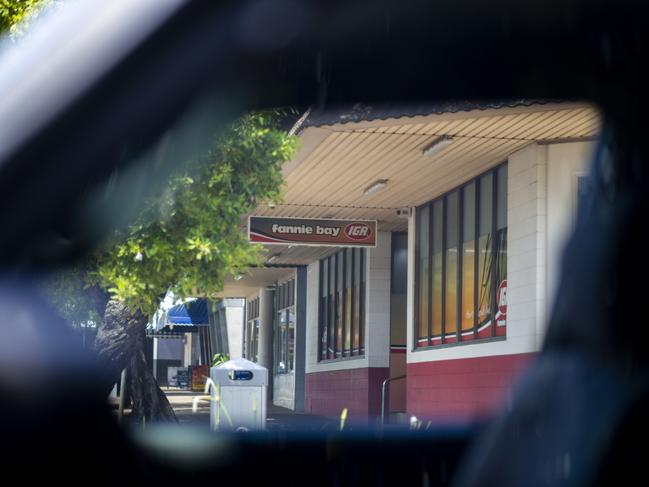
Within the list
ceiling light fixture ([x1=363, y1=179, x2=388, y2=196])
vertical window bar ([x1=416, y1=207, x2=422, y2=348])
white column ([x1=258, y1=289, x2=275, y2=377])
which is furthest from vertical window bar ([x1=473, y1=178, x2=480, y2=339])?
white column ([x1=258, y1=289, x2=275, y2=377])

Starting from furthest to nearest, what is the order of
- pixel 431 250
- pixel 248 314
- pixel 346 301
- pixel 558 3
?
pixel 248 314 < pixel 346 301 < pixel 431 250 < pixel 558 3

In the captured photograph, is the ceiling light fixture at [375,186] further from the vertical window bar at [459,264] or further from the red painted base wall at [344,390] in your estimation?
the red painted base wall at [344,390]

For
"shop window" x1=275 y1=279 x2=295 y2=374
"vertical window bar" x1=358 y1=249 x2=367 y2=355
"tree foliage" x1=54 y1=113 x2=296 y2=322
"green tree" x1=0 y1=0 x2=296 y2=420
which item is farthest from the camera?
"shop window" x1=275 y1=279 x2=295 y2=374

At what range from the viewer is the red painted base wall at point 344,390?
2150cm

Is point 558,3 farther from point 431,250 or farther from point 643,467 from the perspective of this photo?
point 431,250

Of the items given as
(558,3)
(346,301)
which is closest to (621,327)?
(558,3)

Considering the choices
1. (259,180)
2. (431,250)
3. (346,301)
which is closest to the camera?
(259,180)

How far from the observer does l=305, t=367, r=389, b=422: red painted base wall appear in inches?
846

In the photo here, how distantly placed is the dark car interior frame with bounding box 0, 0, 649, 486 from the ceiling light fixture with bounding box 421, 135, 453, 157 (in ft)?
39.8

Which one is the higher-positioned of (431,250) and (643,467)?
(431,250)

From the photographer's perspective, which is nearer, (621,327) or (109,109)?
(621,327)

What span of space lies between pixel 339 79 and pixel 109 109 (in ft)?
1.49

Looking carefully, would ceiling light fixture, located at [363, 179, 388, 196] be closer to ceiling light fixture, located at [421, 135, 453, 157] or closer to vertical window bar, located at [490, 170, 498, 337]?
vertical window bar, located at [490, 170, 498, 337]

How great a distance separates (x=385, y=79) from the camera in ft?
4.41
